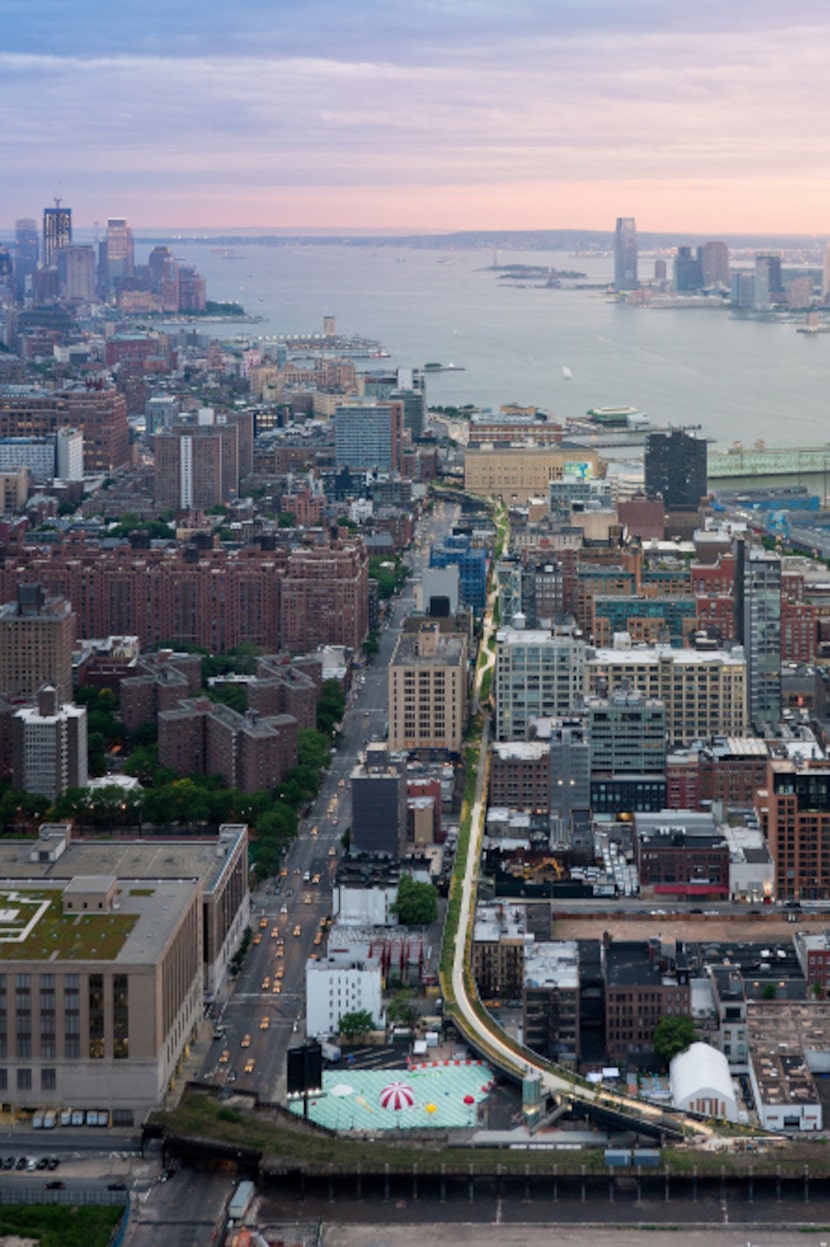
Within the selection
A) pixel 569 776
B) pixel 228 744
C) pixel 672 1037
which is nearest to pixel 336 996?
pixel 672 1037

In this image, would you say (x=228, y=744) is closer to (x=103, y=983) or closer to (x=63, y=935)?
(x=63, y=935)

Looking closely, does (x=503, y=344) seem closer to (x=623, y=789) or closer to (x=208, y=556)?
(x=208, y=556)

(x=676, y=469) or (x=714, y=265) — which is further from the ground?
(x=714, y=265)

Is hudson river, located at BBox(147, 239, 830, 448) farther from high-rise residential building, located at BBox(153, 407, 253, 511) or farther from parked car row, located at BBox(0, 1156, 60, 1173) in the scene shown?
parked car row, located at BBox(0, 1156, 60, 1173)

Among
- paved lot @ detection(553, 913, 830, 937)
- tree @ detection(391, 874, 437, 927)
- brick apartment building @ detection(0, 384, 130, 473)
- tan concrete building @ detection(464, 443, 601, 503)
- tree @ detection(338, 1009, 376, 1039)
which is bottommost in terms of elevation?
tree @ detection(338, 1009, 376, 1039)

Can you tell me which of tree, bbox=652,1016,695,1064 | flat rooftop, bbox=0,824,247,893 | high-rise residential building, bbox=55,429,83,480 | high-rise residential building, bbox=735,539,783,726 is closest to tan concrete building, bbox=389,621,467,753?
high-rise residential building, bbox=735,539,783,726

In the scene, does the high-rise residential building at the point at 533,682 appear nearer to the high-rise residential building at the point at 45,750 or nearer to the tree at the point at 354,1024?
the high-rise residential building at the point at 45,750

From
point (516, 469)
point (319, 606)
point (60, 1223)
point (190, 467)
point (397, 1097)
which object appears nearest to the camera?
point (60, 1223)
